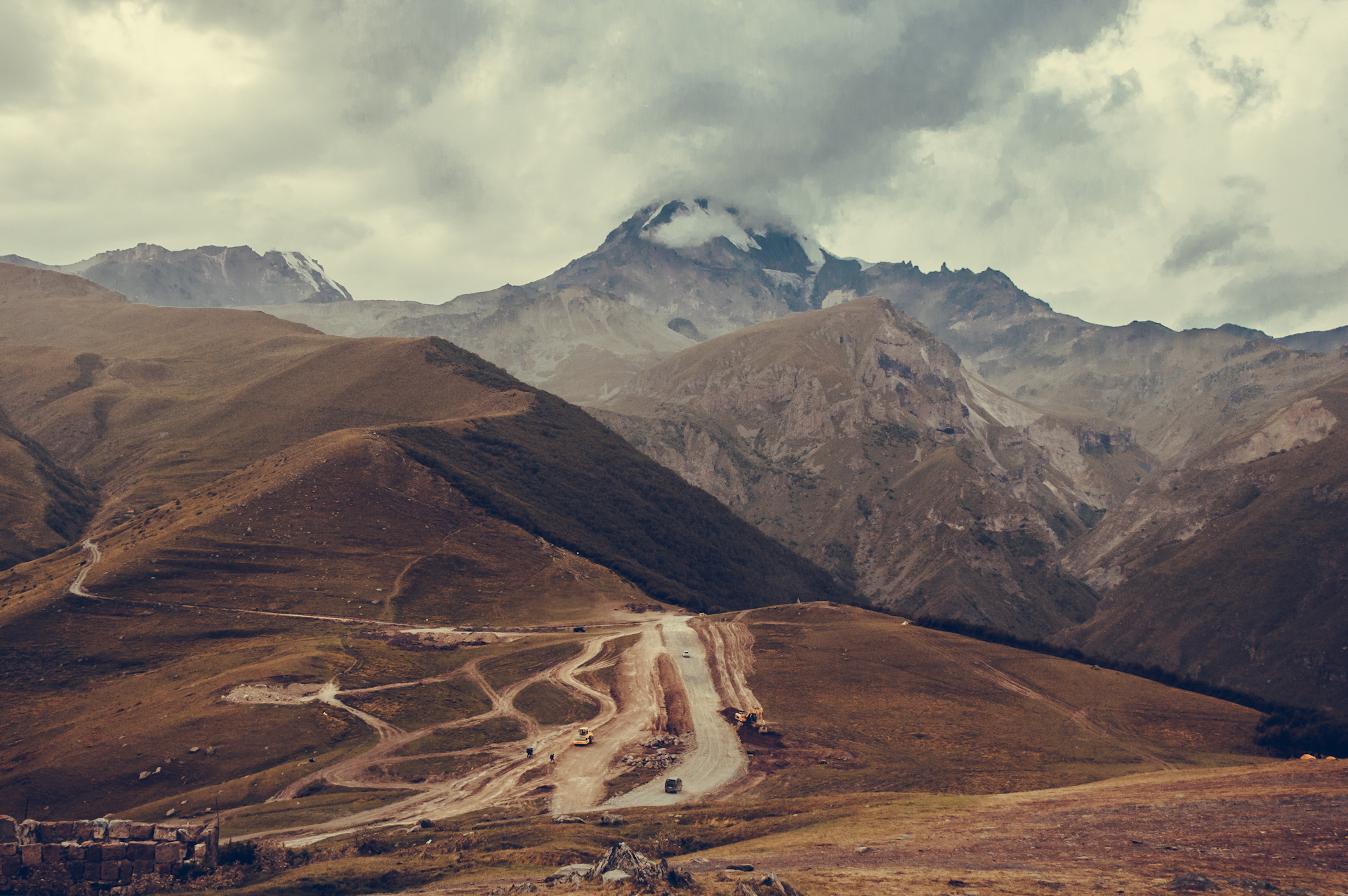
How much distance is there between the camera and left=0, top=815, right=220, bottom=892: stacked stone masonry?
55.9 metres

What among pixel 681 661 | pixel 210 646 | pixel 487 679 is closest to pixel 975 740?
pixel 681 661

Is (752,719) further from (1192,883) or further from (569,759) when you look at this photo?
(1192,883)

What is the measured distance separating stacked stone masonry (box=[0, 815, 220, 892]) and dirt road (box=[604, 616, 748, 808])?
118 ft

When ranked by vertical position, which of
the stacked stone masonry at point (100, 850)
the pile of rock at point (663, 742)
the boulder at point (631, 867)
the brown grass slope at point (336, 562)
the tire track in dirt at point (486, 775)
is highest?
the brown grass slope at point (336, 562)

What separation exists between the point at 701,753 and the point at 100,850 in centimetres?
6068

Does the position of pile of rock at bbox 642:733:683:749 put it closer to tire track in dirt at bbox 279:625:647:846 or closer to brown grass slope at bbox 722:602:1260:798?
tire track in dirt at bbox 279:625:647:846

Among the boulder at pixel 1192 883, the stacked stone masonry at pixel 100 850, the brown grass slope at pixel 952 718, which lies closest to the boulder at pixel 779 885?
the boulder at pixel 1192 883

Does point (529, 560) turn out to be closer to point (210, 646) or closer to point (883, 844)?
point (210, 646)

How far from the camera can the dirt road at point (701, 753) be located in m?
86.4

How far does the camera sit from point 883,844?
200 feet

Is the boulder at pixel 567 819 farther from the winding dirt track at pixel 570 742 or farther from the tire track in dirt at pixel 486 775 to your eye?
the tire track in dirt at pixel 486 775

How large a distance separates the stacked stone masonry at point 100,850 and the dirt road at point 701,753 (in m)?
36.1

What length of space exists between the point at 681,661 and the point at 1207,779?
7729 cm

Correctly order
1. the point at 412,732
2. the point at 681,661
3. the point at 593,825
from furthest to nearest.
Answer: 1. the point at 681,661
2. the point at 412,732
3. the point at 593,825
